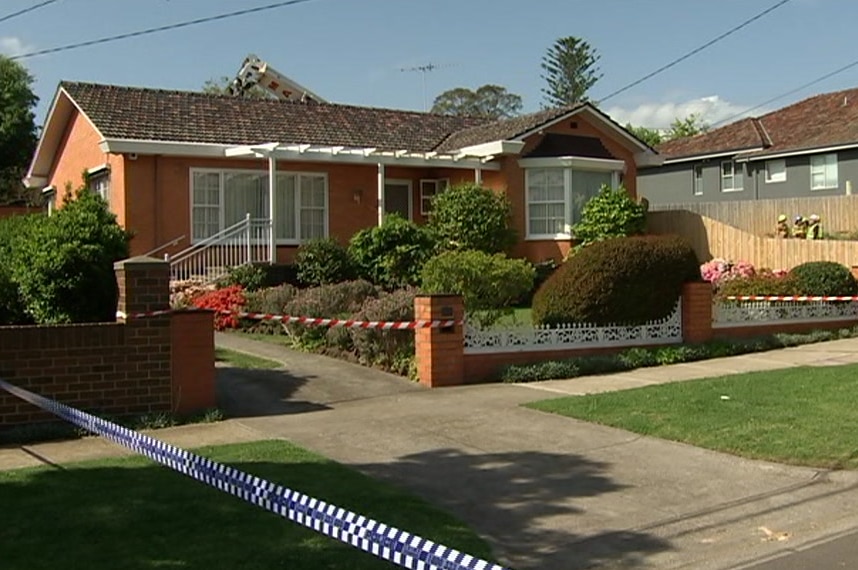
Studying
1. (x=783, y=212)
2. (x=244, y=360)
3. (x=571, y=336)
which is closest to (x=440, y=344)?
(x=571, y=336)

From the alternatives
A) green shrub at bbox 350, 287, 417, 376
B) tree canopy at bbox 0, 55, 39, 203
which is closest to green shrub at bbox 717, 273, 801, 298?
green shrub at bbox 350, 287, 417, 376

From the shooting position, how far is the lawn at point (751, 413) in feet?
27.3

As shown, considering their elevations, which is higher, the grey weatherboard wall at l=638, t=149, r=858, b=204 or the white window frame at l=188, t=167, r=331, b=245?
the grey weatherboard wall at l=638, t=149, r=858, b=204

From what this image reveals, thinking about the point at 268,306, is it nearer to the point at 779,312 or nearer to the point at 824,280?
the point at 779,312

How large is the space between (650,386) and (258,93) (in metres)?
27.0

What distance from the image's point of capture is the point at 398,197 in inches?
1011

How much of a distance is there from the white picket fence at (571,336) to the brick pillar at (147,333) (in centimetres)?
414

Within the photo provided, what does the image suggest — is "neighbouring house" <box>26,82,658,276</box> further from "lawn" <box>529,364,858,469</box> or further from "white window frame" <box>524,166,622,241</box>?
"lawn" <box>529,364,858,469</box>

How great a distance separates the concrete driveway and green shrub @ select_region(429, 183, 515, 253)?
11328 mm

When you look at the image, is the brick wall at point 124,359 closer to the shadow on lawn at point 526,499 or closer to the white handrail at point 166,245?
the shadow on lawn at point 526,499

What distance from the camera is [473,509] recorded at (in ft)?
22.1

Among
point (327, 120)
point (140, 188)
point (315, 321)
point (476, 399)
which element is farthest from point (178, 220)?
point (476, 399)

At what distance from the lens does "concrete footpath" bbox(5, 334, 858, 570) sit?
6.09 meters

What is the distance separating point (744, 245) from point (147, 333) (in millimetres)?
18730
